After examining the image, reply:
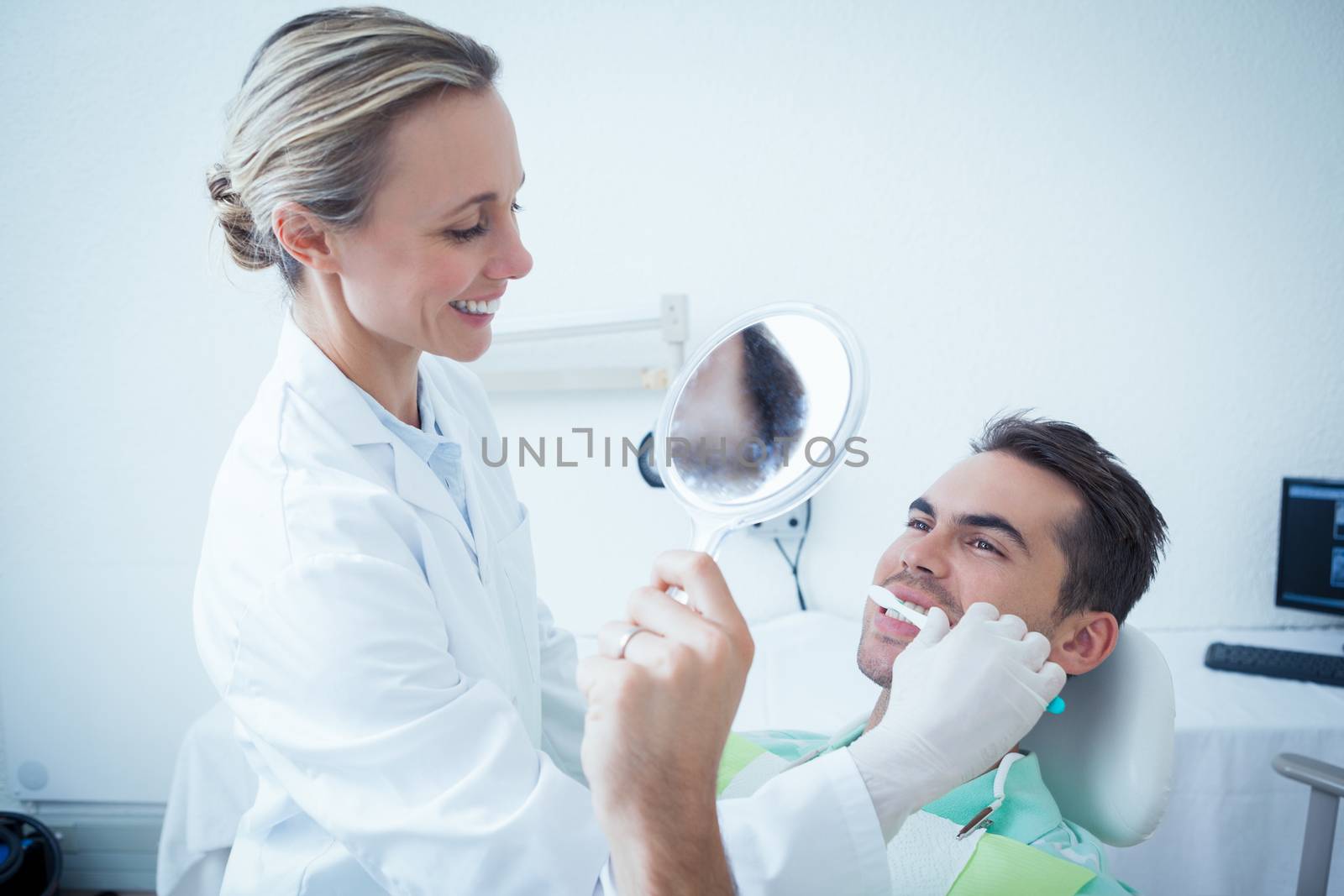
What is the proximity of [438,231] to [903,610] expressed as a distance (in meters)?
0.74

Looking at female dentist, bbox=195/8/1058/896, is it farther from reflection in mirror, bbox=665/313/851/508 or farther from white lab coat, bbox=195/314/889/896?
reflection in mirror, bbox=665/313/851/508

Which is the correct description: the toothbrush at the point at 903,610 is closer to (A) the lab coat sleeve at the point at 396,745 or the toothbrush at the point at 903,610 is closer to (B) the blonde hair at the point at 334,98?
(A) the lab coat sleeve at the point at 396,745

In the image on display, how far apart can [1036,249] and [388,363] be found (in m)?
1.66

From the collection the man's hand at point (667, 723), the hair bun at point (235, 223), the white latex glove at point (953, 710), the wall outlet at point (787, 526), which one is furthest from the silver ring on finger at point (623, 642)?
the wall outlet at point (787, 526)

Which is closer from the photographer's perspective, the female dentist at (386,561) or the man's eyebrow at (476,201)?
the female dentist at (386,561)

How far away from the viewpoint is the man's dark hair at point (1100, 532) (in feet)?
3.82

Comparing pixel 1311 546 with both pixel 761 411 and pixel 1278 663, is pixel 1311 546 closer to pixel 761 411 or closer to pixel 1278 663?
pixel 1278 663

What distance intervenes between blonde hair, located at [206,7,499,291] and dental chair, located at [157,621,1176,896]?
1071 millimetres

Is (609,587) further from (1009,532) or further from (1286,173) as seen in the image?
(1286,173)

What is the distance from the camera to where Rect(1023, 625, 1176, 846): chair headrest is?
3.30 ft

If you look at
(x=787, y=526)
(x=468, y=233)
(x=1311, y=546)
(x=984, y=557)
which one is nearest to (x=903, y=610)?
(x=984, y=557)

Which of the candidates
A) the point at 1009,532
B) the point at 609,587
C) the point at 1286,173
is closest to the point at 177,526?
the point at 609,587

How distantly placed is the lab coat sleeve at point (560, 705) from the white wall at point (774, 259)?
1006mm

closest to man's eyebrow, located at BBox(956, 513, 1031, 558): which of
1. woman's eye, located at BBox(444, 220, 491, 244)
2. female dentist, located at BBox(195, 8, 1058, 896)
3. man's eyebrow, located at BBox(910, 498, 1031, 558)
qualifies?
man's eyebrow, located at BBox(910, 498, 1031, 558)
